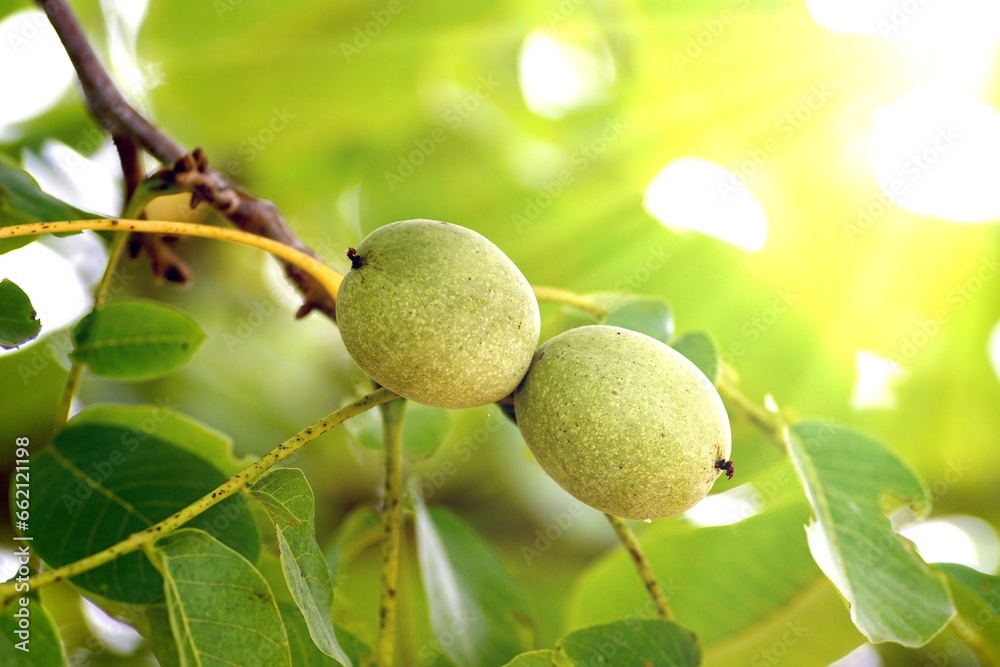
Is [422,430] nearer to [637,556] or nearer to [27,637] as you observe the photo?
[637,556]

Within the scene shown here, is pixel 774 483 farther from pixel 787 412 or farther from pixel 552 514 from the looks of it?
pixel 552 514

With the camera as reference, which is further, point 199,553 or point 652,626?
point 652,626

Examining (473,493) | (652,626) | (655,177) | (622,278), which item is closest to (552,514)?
(473,493)

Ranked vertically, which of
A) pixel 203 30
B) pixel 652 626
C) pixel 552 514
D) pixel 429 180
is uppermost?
pixel 203 30

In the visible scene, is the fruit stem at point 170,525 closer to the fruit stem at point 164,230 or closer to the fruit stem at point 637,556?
the fruit stem at point 164,230

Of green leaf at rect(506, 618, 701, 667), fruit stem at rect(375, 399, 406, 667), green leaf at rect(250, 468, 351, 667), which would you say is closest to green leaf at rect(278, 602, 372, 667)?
fruit stem at rect(375, 399, 406, 667)

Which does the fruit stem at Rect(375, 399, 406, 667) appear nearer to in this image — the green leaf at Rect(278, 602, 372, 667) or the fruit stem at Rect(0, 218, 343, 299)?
the green leaf at Rect(278, 602, 372, 667)

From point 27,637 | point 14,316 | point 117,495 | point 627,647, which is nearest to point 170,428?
point 117,495

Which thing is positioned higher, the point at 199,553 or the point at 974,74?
the point at 199,553
